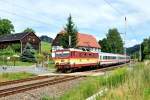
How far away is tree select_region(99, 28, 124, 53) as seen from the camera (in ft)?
375

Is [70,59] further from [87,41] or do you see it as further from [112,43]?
[112,43]

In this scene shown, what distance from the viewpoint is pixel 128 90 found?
460 inches

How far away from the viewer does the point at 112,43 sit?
124 meters

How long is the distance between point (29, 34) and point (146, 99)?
78235mm

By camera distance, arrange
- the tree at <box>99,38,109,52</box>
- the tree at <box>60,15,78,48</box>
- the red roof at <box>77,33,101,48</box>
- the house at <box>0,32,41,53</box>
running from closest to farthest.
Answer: the tree at <box>60,15,78,48</box> → the house at <box>0,32,41,53</box> → the red roof at <box>77,33,101,48</box> → the tree at <box>99,38,109,52</box>

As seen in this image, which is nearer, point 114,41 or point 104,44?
point 104,44

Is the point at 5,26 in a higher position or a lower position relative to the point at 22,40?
higher

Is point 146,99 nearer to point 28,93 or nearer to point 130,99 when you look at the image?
point 130,99

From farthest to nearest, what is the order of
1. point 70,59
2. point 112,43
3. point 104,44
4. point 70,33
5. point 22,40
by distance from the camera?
point 112,43 → point 104,44 → point 22,40 → point 70,33 → point 70,59

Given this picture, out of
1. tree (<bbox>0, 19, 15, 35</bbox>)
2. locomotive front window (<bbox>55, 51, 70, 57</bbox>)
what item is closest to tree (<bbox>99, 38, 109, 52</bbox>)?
tree (<bbox>0, 19, 15, 35</bbox>)

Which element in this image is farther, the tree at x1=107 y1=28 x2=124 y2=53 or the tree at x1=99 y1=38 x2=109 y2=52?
the tree at x1=107 y1=28 x2=124 y2=53

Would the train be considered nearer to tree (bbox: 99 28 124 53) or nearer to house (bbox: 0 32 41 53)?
house (bbox: 0 32 41 53)

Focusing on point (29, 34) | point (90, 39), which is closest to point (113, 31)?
point (90, 39)

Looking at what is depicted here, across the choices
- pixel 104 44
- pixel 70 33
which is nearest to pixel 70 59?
pixel 70 33
